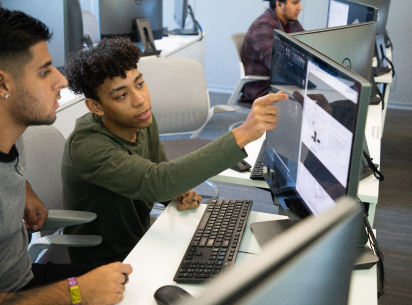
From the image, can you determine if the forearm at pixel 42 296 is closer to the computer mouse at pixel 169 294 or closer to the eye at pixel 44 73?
the computer mouse at pixel 169 294

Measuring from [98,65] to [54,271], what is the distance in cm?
62

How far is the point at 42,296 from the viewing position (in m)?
0.91

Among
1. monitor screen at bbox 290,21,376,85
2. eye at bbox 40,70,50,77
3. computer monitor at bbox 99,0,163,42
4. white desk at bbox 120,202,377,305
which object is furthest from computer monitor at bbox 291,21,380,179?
computer monitor at bbox 99,0,163,42

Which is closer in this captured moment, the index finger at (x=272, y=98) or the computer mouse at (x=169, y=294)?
the computer mouse at (x=169, y=294)

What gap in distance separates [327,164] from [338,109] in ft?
0.42

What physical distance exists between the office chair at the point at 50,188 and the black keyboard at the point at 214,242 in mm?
328

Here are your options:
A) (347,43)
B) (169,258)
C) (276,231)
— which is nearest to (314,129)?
(276,231)

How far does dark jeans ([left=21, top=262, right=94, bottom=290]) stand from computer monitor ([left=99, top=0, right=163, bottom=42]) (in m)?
2.11

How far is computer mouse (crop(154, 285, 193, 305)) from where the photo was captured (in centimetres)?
89

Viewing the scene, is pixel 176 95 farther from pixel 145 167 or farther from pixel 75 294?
pixel 75 294

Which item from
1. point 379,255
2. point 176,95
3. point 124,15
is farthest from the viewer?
point 124,15

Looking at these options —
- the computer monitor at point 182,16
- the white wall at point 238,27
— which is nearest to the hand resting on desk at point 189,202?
→ the computer monitor at point 182,16

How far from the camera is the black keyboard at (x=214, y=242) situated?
1.01 metres

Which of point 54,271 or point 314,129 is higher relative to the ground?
point 314,129
